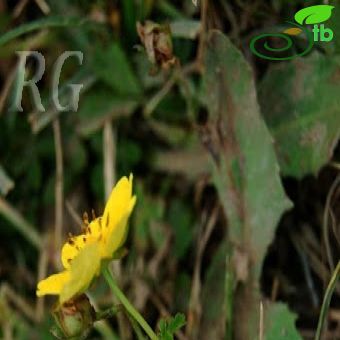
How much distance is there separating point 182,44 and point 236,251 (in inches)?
11.7

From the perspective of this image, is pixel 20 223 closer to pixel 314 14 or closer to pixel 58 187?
pixel 58 187

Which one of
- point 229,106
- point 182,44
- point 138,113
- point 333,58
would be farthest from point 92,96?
point 333,58

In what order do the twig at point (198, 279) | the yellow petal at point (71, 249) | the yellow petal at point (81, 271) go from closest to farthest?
the yellow petal at point (81, 271)
the yellow petal at point (71, 249)
the twig at point (198, 279)

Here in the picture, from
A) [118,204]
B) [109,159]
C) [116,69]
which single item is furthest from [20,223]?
[118,204]

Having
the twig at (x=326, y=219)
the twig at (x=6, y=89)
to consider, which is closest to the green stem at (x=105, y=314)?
the twig at (x=326, y=219)

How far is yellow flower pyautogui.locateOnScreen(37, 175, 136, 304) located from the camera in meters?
0.75

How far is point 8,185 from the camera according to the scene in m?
1.19

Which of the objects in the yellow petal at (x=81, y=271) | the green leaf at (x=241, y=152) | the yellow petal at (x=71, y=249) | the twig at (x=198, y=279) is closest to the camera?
the yellow petal at (x=81, y=271)

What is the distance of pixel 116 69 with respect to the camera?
4.00ft

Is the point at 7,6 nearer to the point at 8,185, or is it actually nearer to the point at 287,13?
the point at 8,185

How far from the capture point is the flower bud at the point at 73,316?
771 millimetres

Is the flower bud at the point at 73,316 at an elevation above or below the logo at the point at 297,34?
below

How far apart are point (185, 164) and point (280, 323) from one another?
36 centimetres

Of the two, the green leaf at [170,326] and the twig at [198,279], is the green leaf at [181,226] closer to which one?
the twig at [198,279]
